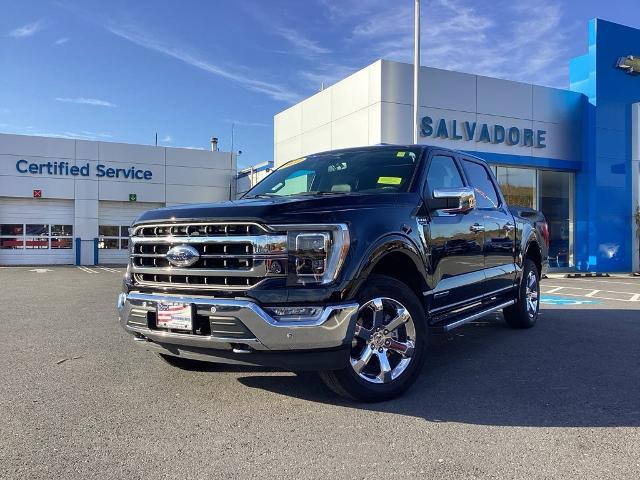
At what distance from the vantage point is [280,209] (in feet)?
11.9

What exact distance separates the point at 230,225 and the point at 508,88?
16947 mm

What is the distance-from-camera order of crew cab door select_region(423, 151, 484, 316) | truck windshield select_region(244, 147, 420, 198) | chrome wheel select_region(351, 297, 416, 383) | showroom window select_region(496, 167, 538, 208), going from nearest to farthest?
1. chrome wheel select_region(351, 297, 416, 383)
2. crew cab door select_region(423, 151, 484, 316)
3. truck windshield select_region(244, 147, 420, 198)
4. showroom window select_region(496, 167, 538, 208)

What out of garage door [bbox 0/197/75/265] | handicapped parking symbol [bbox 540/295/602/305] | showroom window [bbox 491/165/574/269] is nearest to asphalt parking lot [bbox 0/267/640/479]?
handicapped parking symbol [bbox 540/295/602/305]

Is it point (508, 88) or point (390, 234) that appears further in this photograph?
point (508, 88)

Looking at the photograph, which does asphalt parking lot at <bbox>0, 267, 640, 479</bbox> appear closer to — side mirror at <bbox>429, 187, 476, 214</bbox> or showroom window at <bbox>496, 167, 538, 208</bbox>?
side mirror at <bbox>429, 187, 476, 214</bbox>

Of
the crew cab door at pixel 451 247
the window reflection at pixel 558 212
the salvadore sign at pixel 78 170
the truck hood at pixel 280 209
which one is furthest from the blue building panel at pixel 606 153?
the salvadore sign at pixel 78 170

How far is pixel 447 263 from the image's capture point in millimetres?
4801

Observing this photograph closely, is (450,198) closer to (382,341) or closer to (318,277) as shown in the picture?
(382,341)

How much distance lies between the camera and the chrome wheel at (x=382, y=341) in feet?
12.6

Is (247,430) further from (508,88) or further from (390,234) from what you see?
(508,88)

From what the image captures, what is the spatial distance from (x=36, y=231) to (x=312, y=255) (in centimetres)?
2736

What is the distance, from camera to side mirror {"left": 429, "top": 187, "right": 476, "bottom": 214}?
4379 mm

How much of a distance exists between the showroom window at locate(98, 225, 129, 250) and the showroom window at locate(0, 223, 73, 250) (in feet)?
4.65

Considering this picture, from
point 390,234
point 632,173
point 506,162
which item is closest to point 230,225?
point 390,234
